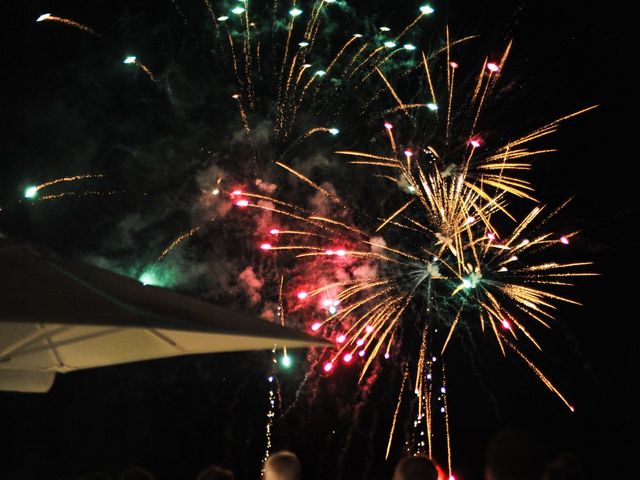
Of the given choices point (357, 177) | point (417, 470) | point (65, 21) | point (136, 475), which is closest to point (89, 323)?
point (136, 475)

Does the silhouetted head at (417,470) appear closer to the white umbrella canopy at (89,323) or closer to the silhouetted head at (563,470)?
the silhouetted head at (563,470)

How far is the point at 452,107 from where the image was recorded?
8531mm

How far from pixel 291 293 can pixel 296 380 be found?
1797 millimetres

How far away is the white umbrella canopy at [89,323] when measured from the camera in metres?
2.38

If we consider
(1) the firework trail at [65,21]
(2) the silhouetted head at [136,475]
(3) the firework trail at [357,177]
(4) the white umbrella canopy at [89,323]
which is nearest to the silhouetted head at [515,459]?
(4) the white umbrella canopy at [89,323]

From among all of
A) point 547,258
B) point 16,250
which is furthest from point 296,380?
point 16,250

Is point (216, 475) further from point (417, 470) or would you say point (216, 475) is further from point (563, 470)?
point (563, 470)

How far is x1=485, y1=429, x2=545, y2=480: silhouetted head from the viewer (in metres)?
2.68

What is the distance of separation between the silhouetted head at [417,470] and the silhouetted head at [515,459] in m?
0.27

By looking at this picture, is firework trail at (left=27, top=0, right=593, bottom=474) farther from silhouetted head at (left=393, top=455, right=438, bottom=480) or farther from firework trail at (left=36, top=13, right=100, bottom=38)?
silhouetted head at (left=393, top=455, right=438, bottom=480)

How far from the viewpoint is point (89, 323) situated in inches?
88.8

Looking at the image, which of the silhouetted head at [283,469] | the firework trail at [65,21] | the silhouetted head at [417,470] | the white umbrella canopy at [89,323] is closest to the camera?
the white umbrella canopy at [89,323]

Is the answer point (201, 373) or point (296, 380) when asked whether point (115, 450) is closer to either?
point (201, 373)

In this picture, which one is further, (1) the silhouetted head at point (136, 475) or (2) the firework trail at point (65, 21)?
(2) the firework trail at point (65, 21)
